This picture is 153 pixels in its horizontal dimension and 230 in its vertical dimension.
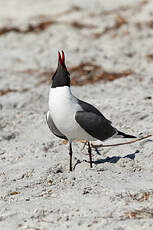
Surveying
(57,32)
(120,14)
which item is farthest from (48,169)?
(120,14)

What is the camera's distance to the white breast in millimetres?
4043

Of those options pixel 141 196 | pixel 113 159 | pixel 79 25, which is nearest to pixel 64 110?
pixel 113 159

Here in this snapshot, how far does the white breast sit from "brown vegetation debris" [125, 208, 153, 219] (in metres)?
1.17

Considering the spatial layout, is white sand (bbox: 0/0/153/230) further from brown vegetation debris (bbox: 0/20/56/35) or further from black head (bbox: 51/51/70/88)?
black head (bbox: 51/51/70/88)

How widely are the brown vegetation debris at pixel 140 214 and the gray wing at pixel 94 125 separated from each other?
3.75 feet

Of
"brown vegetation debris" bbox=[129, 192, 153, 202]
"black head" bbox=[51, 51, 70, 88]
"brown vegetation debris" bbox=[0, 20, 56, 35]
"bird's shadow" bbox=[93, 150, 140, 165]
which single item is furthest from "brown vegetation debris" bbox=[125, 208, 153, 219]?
"brown vegetation debris" bbox=[0, 20, 56, 35]

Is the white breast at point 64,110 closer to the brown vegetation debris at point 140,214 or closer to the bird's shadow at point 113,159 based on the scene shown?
the bird's shadow at point 113,159

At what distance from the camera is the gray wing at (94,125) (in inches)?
161

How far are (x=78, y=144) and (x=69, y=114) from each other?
1.29 metres

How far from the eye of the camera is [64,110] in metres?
4.04

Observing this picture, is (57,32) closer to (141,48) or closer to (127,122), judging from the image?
(141,48)

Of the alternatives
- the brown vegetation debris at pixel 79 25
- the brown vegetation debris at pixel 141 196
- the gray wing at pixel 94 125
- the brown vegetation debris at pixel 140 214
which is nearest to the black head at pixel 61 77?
the gray wing at pixel 94 125

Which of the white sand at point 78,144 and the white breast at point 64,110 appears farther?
the white breast at point 64,110

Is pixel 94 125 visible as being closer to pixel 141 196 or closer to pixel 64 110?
pixel 64 110
